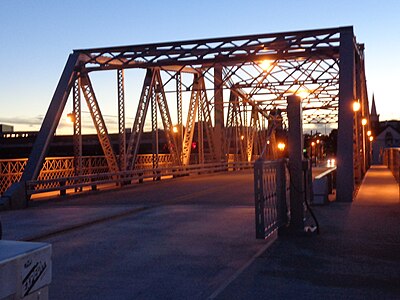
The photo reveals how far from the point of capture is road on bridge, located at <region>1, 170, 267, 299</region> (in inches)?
287

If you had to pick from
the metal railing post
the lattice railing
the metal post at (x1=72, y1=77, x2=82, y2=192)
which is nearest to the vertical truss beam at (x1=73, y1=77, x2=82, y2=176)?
the metal post at (x1=72, y1=77, x2=82, y2=192)

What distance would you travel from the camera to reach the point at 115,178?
27.4m

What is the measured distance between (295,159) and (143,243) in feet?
10.7

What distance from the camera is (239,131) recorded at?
48.7 meters

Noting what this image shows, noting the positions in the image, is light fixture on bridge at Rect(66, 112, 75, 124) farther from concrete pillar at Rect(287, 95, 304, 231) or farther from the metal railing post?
the metal railing post

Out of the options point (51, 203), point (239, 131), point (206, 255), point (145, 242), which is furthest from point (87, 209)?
point (239, 131)

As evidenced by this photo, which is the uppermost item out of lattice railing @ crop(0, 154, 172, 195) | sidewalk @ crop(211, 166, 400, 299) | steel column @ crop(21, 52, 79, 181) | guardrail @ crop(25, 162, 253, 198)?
steel column @ crop(21, 52, 79, 181)

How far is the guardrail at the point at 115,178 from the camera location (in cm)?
2030

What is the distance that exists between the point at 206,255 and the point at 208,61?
15.8m

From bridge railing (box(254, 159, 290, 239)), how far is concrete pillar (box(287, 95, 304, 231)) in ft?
0.48

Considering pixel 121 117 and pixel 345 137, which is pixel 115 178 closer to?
pixel 121 117

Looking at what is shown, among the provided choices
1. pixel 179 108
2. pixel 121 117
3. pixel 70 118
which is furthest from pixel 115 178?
pixel 179 108

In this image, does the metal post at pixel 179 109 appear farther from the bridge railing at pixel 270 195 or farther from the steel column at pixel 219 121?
the bridge railing at pixel 270 195

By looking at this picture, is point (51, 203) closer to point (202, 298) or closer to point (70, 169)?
point (70, 169)
